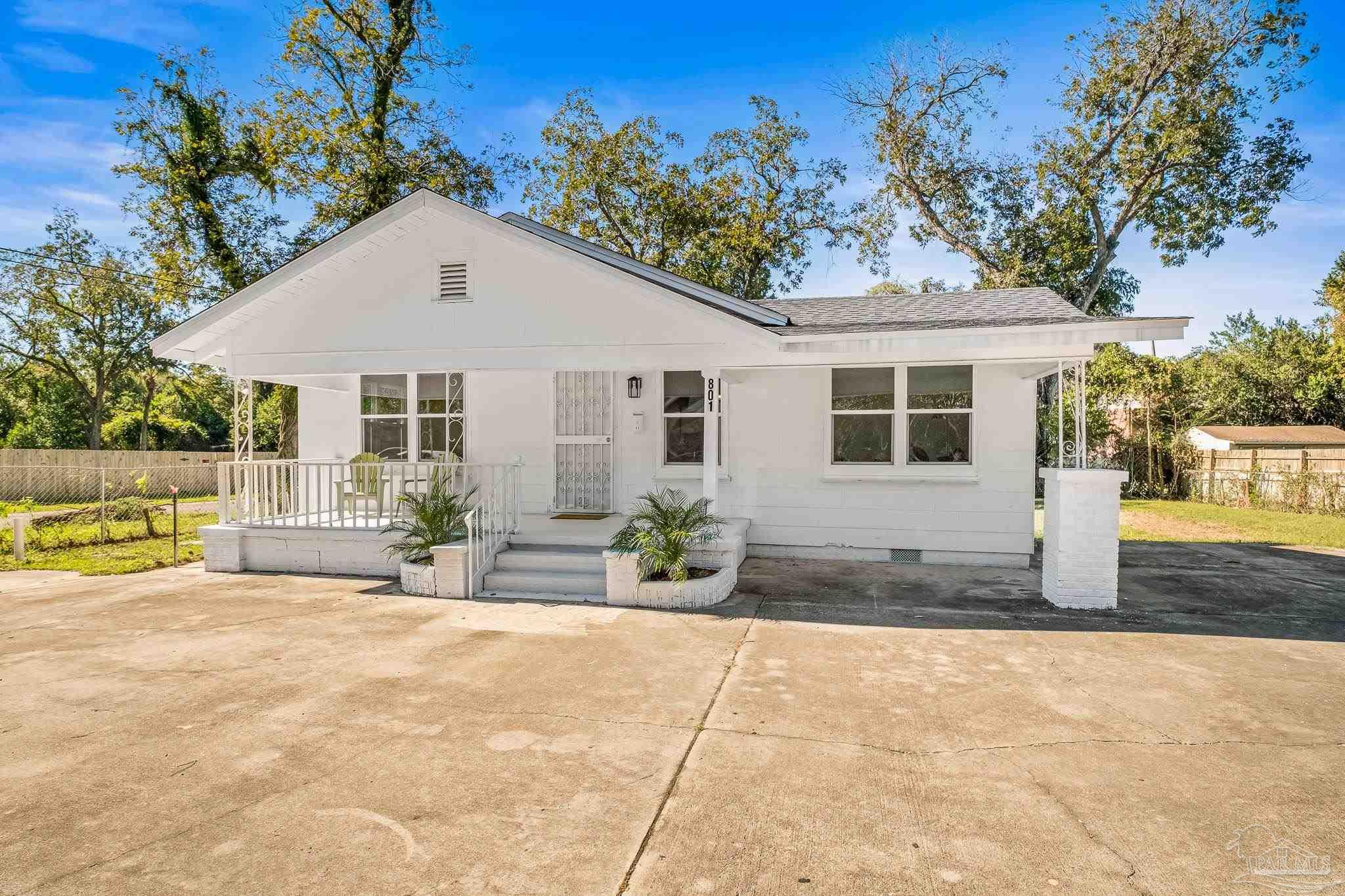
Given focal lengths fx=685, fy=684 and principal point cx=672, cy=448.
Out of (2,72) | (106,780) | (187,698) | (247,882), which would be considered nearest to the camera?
(247,882)

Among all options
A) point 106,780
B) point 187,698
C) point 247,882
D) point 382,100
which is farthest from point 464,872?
point 382,100

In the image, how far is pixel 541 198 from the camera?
23.2 metres

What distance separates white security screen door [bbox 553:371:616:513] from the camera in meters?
10.1

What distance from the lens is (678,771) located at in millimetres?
3498

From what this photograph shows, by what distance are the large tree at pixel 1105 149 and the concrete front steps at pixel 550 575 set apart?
778 inches

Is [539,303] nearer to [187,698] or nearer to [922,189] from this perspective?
[187,698]

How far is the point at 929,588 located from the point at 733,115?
62.5 ft

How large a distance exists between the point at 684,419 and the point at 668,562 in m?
3.20

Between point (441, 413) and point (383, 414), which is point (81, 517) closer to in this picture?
point (383, 414)

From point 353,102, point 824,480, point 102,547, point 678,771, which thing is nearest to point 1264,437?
point 824,480

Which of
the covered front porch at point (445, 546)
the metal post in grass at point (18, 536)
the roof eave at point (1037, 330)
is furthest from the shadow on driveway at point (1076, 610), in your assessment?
the metal post in grass at point (18, 536)

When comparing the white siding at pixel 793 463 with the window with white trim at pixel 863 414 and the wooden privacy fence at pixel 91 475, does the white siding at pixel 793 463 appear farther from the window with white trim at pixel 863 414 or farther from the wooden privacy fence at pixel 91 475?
the wooden privacy fence at pixel 91 475

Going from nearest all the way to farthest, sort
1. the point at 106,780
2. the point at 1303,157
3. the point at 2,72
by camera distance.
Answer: the point at 106,780, the point at 2,72, the point at 1303,157

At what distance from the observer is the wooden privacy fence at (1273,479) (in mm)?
14828
